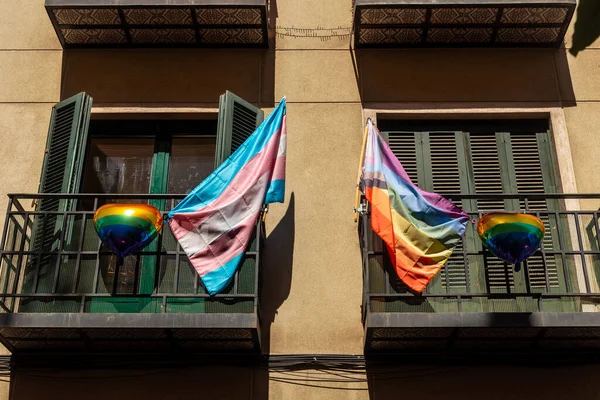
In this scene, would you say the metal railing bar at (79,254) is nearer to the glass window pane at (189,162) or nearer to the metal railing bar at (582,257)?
the glass window pane at (189,162)

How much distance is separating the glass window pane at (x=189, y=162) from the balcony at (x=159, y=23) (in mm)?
1384

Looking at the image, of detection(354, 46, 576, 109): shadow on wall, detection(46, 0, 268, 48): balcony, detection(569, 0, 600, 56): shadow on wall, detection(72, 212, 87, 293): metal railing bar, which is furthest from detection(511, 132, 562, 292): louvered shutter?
detection(569, 0, 600, 56): shadow on wall

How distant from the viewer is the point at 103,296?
764cm

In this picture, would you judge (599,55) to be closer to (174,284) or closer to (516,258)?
(516,258)

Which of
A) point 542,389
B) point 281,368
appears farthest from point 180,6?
point 542,389

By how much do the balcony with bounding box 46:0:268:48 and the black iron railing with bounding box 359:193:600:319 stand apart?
308 cm

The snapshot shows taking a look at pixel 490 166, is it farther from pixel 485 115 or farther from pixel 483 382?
pixel 483 382

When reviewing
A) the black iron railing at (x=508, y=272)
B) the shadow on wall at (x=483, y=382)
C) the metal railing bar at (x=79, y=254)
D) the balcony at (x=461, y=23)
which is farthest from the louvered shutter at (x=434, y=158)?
the metal railing bar at (x=79, y=254)

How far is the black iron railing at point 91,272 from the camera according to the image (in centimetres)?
793

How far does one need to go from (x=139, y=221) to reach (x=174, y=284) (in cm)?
81

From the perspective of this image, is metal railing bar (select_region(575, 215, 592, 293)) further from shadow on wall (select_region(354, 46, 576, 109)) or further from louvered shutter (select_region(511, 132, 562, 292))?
shadow on wall (select_region(354, 46, 576, 109))

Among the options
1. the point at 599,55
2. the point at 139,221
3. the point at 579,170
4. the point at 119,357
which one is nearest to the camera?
the point at 139,221

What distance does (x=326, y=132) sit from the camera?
9641mm

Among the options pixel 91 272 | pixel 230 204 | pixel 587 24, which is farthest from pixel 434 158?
pixel 587 24
